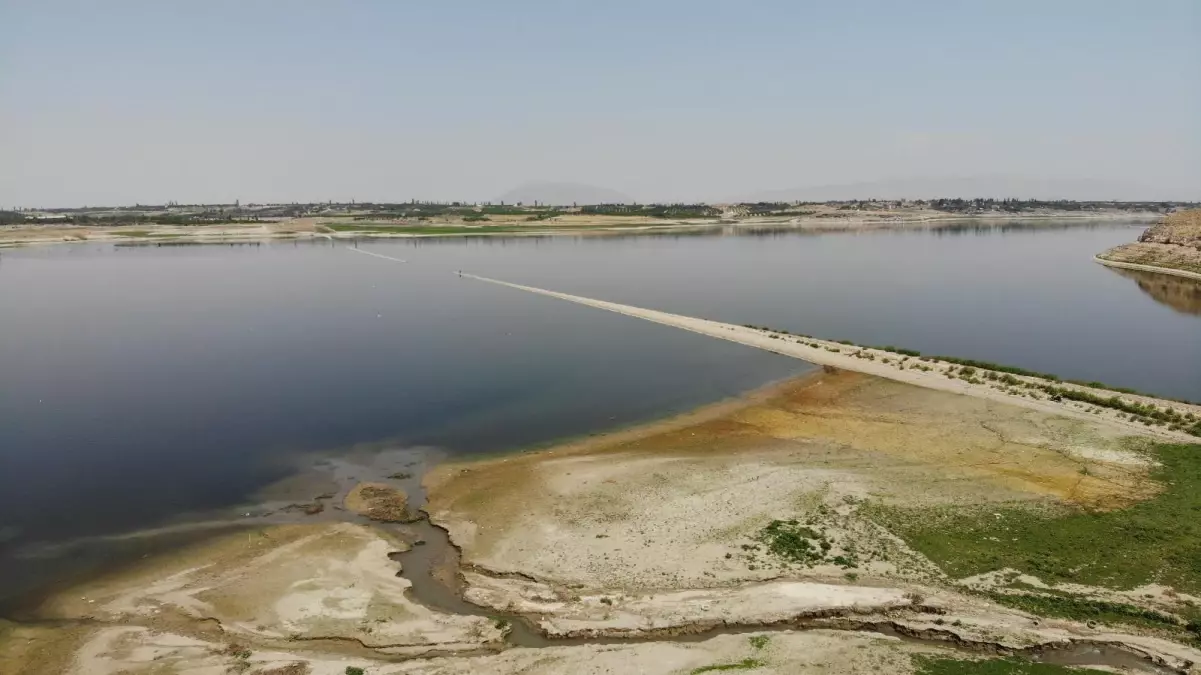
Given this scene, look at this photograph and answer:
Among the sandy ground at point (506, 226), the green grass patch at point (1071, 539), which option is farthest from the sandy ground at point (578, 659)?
the sandy ground at point (506, 226)

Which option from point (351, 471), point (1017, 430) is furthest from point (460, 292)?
point (1017, 430)

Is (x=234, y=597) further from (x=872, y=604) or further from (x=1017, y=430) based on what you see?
(x=1017, y=430)

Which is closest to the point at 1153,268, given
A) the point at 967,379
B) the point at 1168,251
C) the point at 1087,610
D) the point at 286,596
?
the point at 1168,251

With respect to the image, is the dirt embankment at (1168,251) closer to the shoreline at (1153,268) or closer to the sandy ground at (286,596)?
the shoreline at (1153,268)

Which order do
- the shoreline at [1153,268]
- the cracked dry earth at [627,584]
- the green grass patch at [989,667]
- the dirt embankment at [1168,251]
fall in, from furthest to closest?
the dirt embankment at [1168,251]
the shoreline at [1153,268]
the cracked dry earth at [627,584]
the green grass patch at [989,667]

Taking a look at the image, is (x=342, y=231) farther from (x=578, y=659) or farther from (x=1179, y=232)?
(x=578, y=659)
